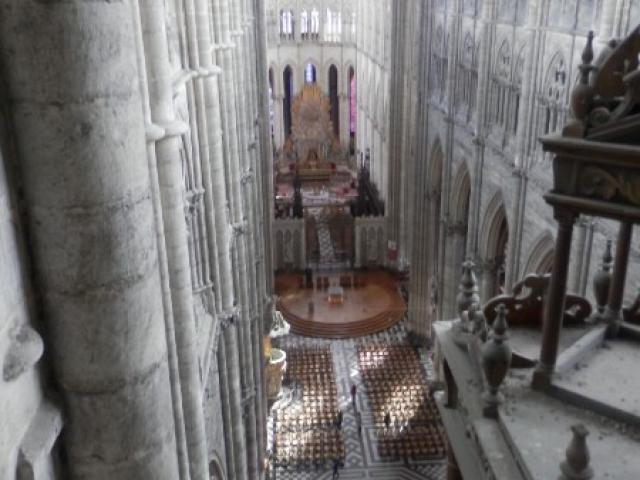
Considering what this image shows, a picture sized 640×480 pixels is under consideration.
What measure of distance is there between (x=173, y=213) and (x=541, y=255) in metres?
8.77

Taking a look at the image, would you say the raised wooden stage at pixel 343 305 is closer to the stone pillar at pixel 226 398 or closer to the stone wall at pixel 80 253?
the stone pillar at pixel 226 398

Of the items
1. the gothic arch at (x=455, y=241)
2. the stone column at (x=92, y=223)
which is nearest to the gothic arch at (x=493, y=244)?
the gothic arch at (x=455, y=241)

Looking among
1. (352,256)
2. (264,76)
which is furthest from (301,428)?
(352,256)

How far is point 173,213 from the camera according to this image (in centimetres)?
638

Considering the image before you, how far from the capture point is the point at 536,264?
1319 cm

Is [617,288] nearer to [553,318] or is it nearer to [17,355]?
[553,318]

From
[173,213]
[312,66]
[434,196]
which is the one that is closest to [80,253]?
[173,213]

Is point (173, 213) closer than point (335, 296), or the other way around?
point (173, 213)

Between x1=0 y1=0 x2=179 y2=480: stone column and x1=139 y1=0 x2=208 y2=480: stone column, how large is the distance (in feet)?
8.52

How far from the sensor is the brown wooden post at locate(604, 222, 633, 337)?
5668 millimetres

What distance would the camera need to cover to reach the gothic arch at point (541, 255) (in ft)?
41.6

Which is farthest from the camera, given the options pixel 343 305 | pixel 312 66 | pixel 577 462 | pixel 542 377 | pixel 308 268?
pixel 312 66

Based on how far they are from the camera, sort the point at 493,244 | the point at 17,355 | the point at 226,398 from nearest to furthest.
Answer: the point at 17,355
the point at 226,398
the point at 493,244

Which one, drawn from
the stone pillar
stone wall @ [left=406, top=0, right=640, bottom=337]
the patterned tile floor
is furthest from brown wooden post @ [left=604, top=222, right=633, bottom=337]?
the patterned tile floor
